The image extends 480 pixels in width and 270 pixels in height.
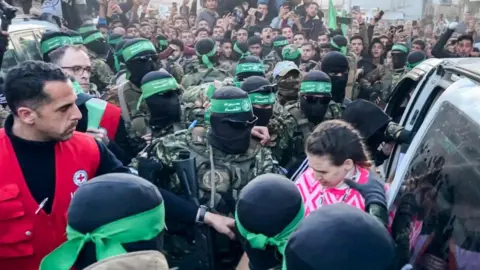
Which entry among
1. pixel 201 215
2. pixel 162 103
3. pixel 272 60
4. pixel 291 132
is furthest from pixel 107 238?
pixel 272 60

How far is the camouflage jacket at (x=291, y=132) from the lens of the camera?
16.1 feet

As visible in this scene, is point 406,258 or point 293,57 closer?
point 406,258

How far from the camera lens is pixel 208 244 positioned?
3.09 metres

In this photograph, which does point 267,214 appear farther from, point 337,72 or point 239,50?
point 239,50

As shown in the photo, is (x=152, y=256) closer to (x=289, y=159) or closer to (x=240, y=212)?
(x=240, y=212)

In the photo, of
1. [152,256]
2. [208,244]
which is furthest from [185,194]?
[152,256]

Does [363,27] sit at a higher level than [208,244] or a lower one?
lower

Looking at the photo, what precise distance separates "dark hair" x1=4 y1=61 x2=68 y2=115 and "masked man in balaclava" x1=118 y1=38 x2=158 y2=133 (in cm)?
256

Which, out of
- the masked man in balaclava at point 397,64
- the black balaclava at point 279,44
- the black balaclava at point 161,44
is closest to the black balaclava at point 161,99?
the masked man in balaclava at point 397,64

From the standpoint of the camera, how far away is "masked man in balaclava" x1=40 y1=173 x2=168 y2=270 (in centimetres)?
184

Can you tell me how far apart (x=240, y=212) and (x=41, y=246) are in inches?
41.1

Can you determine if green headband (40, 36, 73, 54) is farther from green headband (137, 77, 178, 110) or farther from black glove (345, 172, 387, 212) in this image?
black glove (345, 172, 387, 212)

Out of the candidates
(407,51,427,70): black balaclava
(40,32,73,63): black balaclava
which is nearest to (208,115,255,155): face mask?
(40,32,73,63): black balaclava

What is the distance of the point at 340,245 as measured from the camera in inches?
55.9
